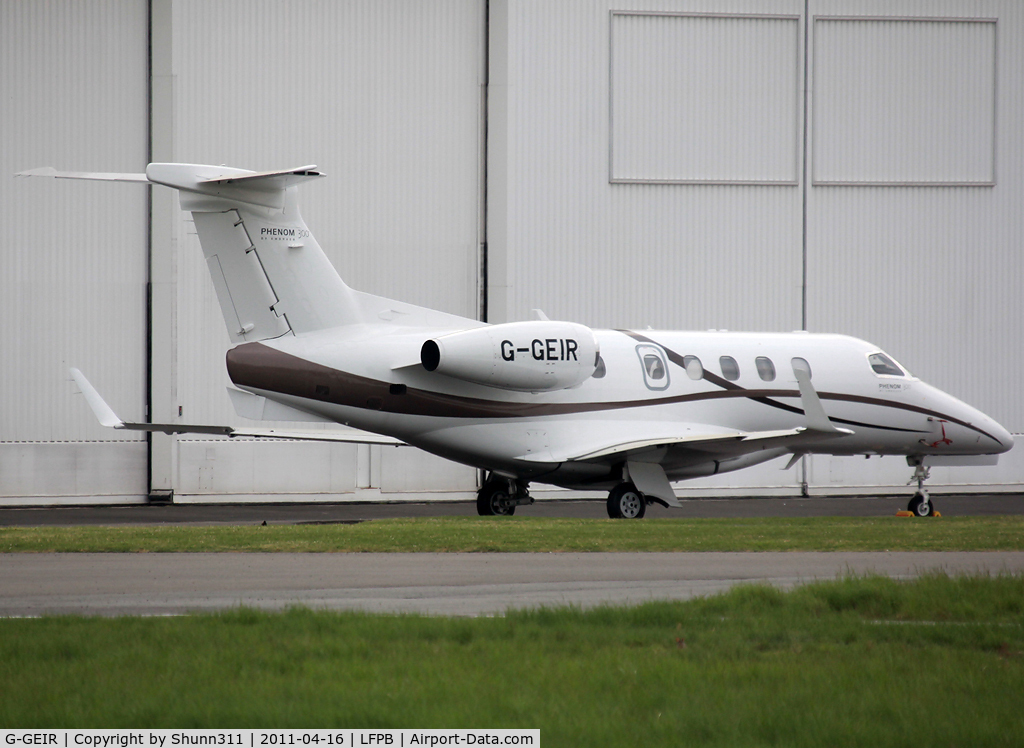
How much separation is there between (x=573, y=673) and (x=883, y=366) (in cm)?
1666

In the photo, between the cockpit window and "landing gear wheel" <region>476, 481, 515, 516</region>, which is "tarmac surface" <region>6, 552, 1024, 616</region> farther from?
the cockpit window

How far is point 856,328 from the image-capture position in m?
27.3

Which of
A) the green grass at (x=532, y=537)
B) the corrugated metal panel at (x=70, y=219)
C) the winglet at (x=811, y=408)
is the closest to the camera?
the green grass at (x=532, y=537)

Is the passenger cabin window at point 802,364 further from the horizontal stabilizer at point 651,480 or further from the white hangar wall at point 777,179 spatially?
the white hangar wall at point 777,179

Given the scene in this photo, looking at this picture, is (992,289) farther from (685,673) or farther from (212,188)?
(685,673)

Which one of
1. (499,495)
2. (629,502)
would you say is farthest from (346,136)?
(629,502)

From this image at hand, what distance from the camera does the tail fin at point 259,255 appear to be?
605 inches

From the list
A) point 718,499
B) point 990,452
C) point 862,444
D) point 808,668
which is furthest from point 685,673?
point 718,499

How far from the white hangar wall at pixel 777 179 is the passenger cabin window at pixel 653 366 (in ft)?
23.5

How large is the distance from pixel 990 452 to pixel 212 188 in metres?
15.6

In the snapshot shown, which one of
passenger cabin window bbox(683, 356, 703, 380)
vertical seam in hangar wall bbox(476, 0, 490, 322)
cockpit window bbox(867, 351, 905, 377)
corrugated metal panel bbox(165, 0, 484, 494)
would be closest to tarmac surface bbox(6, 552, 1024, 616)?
passenger cabin window bbox(683, 356, 703, 380)

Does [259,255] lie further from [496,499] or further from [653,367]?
[653,367]

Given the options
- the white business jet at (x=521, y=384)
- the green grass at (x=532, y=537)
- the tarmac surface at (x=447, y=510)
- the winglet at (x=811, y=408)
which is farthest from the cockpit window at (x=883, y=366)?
the green grass at (x=532, y=537)

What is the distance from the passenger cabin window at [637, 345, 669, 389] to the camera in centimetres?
1886
